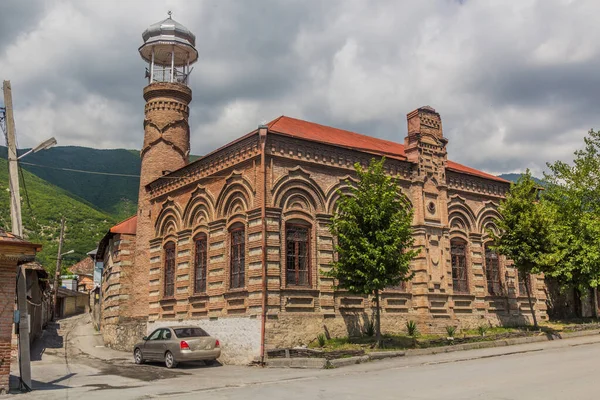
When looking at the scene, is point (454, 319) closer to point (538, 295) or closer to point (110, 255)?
point (538, 295)

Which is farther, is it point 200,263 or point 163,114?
point 163,114

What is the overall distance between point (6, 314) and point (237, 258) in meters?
9.56

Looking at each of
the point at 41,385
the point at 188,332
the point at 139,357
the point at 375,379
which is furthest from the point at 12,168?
the point at 375,379

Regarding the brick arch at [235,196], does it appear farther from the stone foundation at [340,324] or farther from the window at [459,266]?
the window at [459,266]

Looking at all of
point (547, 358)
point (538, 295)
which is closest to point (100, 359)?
point (547, 358)

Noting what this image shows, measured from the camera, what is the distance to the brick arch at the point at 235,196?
67.1 ft

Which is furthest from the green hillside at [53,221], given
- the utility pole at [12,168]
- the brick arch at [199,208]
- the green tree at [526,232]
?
the green tree at [526,232]

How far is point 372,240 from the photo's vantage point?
18688mm

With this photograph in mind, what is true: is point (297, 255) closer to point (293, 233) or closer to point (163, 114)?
point (293, 233)

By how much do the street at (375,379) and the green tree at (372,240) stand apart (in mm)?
2872

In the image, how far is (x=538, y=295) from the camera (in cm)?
2731

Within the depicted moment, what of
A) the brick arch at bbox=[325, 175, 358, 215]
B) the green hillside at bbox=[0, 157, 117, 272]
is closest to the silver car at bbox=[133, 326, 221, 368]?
the brick arch at bbox=[325, 175, 358, 215]

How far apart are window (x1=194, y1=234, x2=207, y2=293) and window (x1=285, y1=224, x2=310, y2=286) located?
4757 mm

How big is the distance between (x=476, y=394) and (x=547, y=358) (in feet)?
24.3
